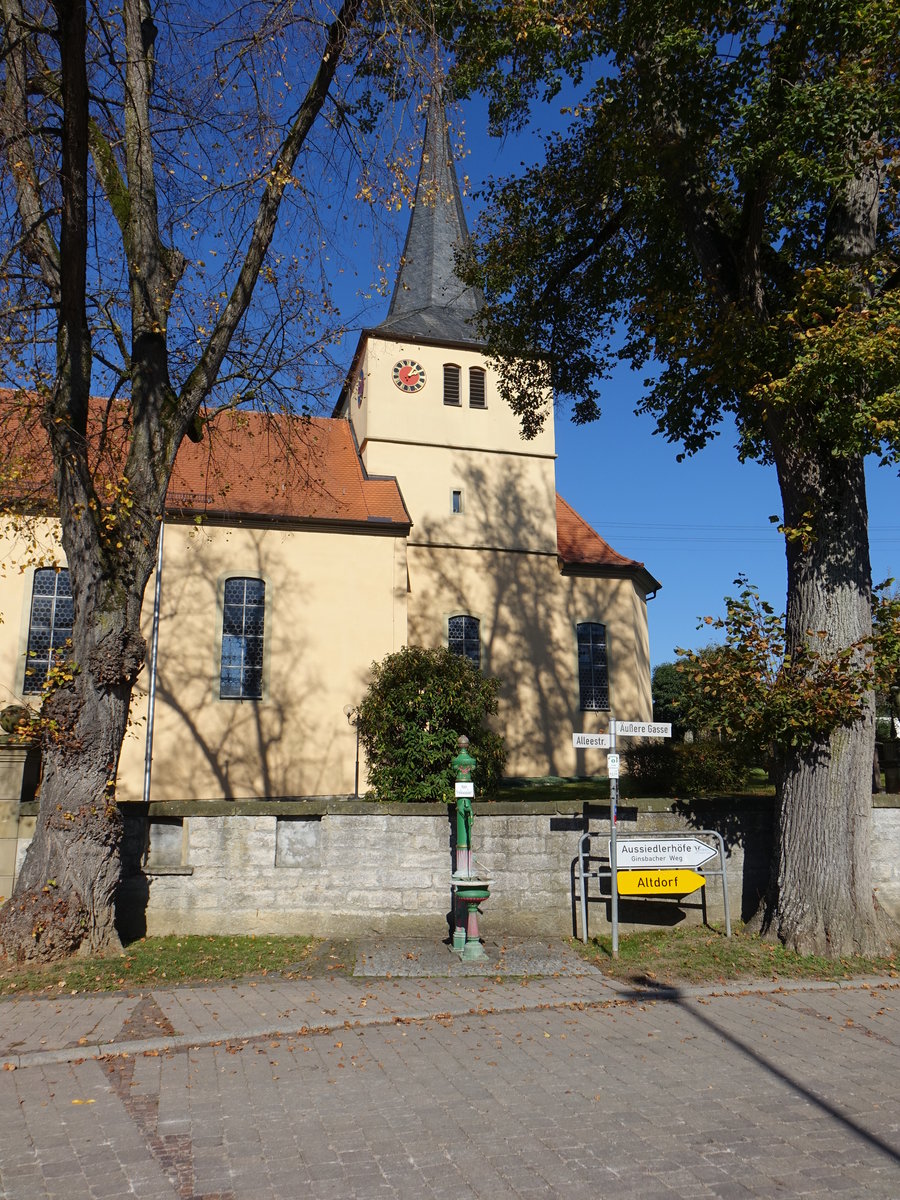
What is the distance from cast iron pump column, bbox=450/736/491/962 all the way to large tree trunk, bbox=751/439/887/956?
280 cm

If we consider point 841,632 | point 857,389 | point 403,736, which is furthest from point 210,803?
point 857,389

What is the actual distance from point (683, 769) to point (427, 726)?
4.60 metres

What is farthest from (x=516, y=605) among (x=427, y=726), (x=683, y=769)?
(x=427, y=726)

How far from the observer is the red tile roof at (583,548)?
2478cm

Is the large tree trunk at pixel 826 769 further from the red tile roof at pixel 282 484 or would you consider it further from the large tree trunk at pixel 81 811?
the red tile roof at pixel 282 484

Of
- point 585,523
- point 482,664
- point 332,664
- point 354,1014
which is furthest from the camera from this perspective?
point 585,523

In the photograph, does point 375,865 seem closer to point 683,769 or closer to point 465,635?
point 683,769

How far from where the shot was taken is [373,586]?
67.3 ft

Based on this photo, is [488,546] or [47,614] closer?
[47,614]

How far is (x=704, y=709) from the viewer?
8.80 m

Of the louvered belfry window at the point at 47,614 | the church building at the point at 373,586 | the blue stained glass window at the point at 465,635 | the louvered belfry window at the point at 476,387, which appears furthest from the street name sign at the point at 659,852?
the louvered belfry window at the point at 476,387

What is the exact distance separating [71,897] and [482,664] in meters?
Answer: 15.8

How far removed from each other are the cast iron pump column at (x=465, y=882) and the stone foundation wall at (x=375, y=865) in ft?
1.55

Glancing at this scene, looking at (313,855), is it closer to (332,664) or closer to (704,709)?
(704,709)
